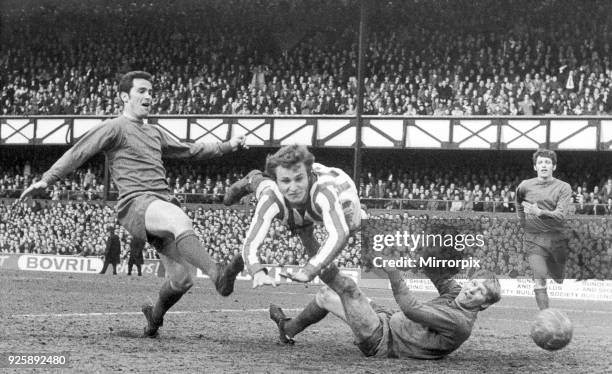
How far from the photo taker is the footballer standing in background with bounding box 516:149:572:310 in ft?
39.4

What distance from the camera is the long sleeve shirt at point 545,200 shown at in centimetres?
1209

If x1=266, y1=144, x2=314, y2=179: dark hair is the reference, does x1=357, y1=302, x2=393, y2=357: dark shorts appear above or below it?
below

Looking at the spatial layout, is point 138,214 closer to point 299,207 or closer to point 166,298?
point 166,298

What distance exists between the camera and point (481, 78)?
34.0 metres

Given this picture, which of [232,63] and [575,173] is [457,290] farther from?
[232,63]

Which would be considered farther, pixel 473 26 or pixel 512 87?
pixel 473 26

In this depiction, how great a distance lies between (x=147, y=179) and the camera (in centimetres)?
862

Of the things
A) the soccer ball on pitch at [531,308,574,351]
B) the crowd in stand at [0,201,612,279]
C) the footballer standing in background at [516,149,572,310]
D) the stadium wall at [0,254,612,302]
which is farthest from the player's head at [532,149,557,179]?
the crowd in stand at [0,201,612,279]

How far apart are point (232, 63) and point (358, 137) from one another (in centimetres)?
1394

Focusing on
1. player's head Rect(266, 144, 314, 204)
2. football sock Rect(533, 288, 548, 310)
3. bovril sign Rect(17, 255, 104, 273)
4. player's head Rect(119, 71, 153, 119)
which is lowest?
bovril sign Rect(17, 255, 104, 273)

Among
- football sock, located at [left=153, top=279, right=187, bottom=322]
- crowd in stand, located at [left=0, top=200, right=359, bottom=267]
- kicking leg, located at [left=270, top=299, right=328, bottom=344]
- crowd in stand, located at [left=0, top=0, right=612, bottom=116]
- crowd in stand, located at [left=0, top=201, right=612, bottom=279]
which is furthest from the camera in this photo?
crowd in stand, located at [left=0, top=0, right=612, bottom=116]

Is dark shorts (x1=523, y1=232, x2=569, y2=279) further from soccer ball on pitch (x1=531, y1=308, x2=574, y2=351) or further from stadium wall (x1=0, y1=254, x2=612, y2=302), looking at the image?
stadium wall (x1=0, y1=254, x2=612, y2=302)

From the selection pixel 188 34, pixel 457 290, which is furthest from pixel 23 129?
pixel 457 290

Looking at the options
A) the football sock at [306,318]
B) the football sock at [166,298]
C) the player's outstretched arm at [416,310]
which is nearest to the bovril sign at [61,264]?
the football sock at [166,298]
